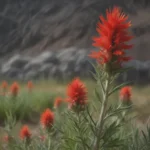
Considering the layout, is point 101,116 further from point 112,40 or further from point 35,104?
point 35,104

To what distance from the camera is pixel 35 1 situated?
Result: 37.3 ft

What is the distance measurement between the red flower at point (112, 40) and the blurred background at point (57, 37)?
598 centimetres

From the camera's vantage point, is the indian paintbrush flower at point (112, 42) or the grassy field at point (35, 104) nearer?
the indian paintbrush flower at point (112, 42)

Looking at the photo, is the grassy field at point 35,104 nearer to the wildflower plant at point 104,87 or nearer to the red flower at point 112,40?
the wildflower plant at point 104,87

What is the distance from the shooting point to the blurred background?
8.16 metres

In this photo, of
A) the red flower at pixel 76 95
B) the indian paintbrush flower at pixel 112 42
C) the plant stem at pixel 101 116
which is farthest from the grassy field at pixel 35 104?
the indian paintbrush flower at pixel 112 42

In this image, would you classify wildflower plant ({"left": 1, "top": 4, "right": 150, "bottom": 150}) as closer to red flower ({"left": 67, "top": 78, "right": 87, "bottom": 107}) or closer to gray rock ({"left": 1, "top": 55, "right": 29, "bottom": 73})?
red flower ({"left": 67, "top": 78, "right": 87, "bottom": 107})

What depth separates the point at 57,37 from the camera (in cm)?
998

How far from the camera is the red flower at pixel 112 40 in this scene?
4.40 ft

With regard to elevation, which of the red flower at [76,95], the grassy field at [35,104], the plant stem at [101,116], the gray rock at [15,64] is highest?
the gray rock at [15,64]

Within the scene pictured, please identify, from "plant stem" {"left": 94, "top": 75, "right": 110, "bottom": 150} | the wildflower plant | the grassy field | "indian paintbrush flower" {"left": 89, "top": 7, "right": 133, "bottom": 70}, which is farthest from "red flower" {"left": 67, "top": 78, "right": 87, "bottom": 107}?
the grassy field

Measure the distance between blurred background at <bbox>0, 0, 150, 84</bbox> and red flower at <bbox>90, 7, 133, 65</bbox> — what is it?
5.98 metres

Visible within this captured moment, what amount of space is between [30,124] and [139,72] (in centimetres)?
327

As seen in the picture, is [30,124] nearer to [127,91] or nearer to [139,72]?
[127,91]
